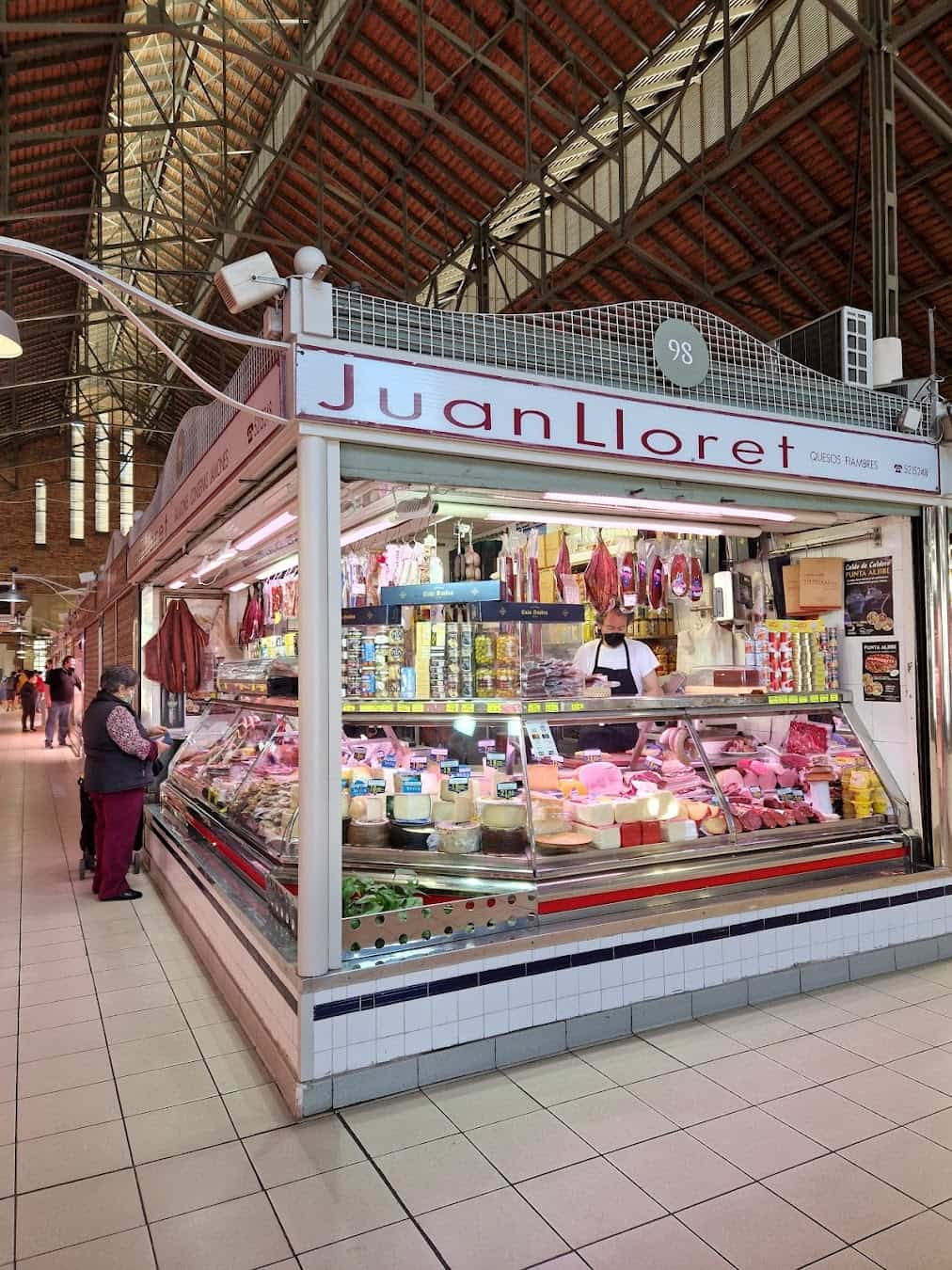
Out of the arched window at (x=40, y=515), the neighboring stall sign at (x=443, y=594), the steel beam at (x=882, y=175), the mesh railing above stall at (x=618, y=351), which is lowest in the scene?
the neighboring stall sign at (x=443, y=594)

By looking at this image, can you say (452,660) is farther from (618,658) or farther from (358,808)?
(618,658)

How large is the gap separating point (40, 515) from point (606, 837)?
27.4 metres

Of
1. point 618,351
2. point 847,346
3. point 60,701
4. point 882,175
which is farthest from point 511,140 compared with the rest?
point 60,701

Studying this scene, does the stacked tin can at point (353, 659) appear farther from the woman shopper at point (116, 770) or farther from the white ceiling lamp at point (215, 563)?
the woman shopper at point (116, 770)

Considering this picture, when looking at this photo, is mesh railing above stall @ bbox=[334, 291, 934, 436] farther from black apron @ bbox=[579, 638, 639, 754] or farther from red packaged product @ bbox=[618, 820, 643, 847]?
red packaged product @ bbox=[618, 820, 643, 847]

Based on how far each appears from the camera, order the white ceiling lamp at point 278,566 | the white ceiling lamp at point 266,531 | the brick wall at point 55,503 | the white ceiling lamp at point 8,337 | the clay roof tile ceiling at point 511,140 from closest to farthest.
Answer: the white ceiling lamp at point 8,337
the white ceiling lamp at point 266,531
the white ceiling lamp at point 278,566
the clay roof tile ceiling at point 511,140
the brick wall at point 55,503

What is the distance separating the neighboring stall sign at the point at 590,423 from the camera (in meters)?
3.05

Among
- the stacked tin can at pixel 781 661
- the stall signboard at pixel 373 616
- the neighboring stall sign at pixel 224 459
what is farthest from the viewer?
the stacked tin can at pixel 781 661

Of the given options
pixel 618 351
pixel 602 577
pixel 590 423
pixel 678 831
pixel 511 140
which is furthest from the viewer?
pixel 511 140

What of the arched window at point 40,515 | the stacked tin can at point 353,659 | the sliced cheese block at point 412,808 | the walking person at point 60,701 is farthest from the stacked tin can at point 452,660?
the arched window at point 40,515

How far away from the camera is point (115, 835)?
5738 mm

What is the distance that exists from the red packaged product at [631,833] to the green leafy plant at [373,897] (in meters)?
1.02

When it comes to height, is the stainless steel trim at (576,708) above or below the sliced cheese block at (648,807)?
above

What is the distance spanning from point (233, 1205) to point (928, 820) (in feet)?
12.3
